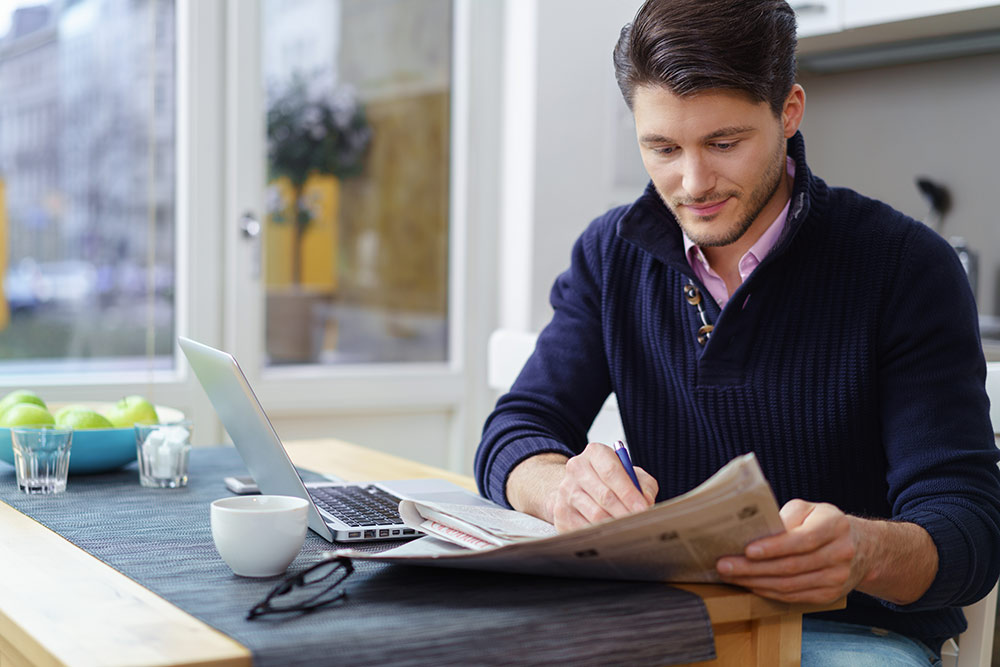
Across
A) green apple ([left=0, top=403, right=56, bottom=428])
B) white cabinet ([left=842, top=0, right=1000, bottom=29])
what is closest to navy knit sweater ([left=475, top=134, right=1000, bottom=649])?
green apple ([left=0, top=403, right=56, bottom=428])

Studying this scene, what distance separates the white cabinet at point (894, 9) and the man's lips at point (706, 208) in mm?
→ 1361

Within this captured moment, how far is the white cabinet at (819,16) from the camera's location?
263 cm

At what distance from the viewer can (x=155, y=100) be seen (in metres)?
2.95

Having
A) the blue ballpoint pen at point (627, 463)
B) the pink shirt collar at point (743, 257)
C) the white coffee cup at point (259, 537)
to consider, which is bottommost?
the white coffee cup at point (259, 537)

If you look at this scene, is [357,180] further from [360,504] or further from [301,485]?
[301,485]

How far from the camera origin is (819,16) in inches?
105

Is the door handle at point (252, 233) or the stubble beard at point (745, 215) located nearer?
the stubble beard at point (745, 215)

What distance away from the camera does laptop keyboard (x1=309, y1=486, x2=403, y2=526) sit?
46.1 inches

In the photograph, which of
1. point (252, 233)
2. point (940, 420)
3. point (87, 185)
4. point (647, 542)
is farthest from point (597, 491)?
point (87, 185)

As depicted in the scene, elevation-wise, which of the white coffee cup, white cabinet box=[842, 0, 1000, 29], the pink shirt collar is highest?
white cabinet box=[842, 0, 1000, 29]

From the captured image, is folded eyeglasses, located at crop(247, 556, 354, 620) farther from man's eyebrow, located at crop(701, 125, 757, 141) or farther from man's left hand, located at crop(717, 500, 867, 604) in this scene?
man's eyebrow, located at crop(701, 125, 757, 141)

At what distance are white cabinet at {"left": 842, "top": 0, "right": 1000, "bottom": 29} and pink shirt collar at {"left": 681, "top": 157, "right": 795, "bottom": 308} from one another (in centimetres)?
117

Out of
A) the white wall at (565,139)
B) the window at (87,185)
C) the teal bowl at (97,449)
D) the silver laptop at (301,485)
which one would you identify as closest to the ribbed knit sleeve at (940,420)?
the silver laptop at (301,485)

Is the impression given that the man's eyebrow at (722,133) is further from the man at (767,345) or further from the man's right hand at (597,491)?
the man's right hand at (597,491)
